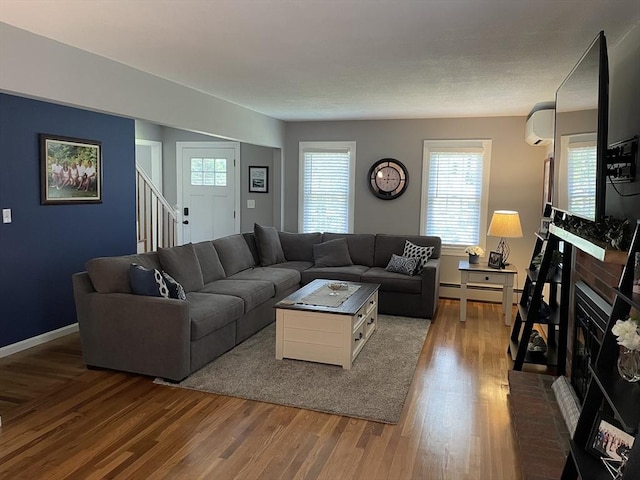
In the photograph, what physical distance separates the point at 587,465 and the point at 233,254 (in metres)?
4.40

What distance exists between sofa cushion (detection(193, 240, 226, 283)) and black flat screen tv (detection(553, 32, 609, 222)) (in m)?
3.32

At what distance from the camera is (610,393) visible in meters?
1.76

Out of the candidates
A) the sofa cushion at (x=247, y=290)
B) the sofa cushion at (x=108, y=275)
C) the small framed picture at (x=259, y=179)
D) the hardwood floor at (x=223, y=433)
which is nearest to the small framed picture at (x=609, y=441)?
the hardwood floor at (x=223, y=433)

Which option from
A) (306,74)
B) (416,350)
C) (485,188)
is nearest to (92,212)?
(306,74)

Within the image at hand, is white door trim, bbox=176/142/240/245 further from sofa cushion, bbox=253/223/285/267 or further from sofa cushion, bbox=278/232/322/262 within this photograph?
sofa cushion, bbox=253/223/285/267

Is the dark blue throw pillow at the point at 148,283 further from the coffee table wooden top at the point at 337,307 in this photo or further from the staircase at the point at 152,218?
the staircase at the point at 152,218

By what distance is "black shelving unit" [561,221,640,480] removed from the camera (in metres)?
1.69

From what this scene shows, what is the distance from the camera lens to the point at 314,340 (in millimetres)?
4129

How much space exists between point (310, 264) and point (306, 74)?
2931 mm

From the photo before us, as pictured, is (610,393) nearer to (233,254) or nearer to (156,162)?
(233,254)

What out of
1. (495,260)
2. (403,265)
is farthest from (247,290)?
(495,260)

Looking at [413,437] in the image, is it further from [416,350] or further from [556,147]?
[556,147]

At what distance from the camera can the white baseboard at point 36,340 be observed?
4.21 metres

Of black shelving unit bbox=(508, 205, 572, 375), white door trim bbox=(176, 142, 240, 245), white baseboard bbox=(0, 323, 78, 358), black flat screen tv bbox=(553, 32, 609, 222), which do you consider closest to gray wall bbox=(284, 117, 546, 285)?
→ white door trim bbox=(176, 142, 240, 245)
